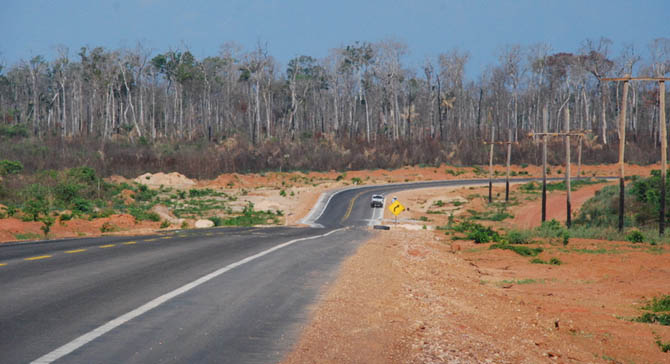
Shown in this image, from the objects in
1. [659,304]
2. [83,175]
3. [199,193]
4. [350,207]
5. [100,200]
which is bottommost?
[350,207]

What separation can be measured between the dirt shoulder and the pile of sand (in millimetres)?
50763

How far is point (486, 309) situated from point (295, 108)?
92424mm

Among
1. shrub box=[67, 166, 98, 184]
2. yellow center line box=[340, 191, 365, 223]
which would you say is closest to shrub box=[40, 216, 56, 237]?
shrub box=[67, 166, 98, 184]

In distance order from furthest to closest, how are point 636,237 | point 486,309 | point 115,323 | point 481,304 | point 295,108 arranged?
point 295,108, point 636,237, point 481,304, point 486,309, point 115,323

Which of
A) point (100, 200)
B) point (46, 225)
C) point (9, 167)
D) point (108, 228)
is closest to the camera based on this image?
point (46, 225)

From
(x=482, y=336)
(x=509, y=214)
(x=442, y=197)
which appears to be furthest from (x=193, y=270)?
(x=442, y=197)

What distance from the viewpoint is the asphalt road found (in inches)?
266

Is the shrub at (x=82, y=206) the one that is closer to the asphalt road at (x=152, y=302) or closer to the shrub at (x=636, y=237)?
the asphalt road at (x=152, y=302)

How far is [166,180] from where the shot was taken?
230ft

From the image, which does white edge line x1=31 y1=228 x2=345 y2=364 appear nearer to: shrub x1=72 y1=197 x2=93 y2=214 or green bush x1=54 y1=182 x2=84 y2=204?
shrub x1=72 y1=197 x2=93 y2=214

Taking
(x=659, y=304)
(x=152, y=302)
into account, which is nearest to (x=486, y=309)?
(x=659, y=304)

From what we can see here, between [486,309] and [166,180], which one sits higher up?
[166,180]

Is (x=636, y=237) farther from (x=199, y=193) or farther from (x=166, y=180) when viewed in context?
(x=166, y=180)

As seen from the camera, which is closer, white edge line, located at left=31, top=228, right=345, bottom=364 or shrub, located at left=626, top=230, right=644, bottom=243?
white edge line, located at left=31, top=228, right=345, bottom=364
